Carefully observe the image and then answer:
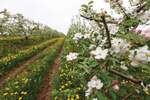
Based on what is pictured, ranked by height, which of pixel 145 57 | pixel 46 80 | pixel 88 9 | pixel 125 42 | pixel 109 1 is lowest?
pixel 46 80

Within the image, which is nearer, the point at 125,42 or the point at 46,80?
the point at 125,42

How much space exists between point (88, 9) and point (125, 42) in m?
0.82

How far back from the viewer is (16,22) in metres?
11.6

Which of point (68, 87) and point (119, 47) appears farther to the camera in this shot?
point (68, 87)

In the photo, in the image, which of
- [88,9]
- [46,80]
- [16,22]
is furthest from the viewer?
[16,22]

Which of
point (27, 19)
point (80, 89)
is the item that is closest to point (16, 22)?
point (27, 19)

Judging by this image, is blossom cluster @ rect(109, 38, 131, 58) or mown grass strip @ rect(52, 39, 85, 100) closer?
blossom cluster @ rect(109, 38, 131, 58)

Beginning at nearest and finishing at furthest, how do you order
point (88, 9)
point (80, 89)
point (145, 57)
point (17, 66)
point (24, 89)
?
point (145, 57) < point (88, 9) < point (80, 89) < point (24, 89) < point (17, 66)

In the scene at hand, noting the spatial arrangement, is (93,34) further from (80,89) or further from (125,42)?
(80,89)

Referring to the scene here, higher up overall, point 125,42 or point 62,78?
point 125,42

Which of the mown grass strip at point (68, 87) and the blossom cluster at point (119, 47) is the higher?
Answer: the blossom cluster at point (119, 47)

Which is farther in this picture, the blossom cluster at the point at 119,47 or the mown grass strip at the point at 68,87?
the mown grass strip at the point at 68,87

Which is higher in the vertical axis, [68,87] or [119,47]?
[119,47]

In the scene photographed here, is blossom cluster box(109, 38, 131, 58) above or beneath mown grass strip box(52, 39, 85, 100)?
above
